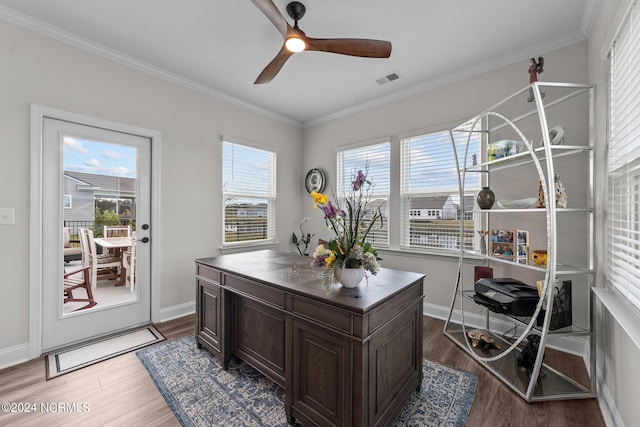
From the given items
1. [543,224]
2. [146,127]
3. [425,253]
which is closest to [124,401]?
[146,127]

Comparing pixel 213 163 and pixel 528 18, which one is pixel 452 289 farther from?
pixel 213 163

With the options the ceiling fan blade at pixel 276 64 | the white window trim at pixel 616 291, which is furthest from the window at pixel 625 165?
the ceiling fan blade at pixel 276 64

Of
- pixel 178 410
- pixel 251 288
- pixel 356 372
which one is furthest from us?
pixel 251 288

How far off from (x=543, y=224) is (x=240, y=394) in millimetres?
2922

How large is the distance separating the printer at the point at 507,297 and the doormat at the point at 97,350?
2972 millimetres

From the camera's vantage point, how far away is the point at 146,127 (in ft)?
9.69

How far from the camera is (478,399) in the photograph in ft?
6.00

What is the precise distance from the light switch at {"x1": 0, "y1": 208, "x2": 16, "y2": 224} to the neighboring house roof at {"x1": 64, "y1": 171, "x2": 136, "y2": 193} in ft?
1.60

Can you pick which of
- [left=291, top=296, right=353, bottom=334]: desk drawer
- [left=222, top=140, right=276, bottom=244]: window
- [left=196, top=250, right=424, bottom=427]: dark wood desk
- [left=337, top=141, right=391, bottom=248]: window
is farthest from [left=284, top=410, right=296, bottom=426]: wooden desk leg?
[left=222, top=140, right=276, bottom=244]: window

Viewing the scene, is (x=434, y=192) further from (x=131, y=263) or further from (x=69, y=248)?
(x=69, y=248)

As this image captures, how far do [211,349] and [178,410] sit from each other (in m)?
0.55

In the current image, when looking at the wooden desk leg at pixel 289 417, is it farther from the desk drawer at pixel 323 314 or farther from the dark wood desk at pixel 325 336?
the desk drawer at pixel 323 314

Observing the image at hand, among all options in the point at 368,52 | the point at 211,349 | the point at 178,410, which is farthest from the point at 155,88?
the point at 178,410

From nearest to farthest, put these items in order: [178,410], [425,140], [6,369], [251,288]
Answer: [178,410] < [251,288] < [6,369] < [425,140]
